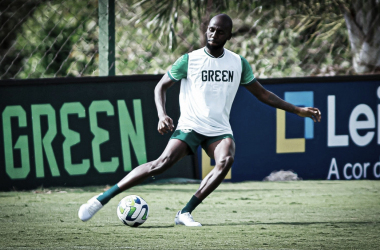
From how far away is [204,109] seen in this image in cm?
538

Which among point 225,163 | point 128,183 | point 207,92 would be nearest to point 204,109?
point 207,92

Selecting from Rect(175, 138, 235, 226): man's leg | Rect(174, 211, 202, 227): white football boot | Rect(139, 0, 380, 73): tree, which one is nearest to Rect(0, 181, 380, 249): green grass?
Rect(174, 211, 202, 227): white football boot

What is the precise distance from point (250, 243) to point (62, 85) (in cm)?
408

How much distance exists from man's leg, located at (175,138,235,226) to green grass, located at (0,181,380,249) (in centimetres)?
22

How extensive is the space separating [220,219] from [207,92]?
1214 mm

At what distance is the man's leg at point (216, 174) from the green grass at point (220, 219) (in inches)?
8.5

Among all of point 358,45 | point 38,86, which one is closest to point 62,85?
point 38,86

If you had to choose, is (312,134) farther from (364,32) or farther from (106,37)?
(106,37)

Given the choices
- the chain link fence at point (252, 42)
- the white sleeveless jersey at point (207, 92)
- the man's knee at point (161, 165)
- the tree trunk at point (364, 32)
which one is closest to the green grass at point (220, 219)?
the man's knee at point (161, 165)

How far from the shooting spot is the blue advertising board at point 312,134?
8.42m

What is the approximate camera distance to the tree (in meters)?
9.41

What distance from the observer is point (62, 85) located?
7.63 metres

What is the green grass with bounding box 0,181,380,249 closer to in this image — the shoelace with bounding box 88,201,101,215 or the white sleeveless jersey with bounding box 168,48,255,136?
the shoelace with bounding box 88,201,101,215

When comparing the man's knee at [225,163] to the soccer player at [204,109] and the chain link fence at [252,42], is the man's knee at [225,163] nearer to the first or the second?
the soccer player at [204,109]
